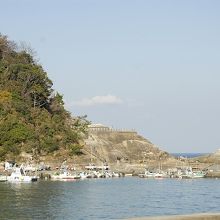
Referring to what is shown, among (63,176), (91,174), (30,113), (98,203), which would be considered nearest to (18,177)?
(63,176)

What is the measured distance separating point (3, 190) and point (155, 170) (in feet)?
148

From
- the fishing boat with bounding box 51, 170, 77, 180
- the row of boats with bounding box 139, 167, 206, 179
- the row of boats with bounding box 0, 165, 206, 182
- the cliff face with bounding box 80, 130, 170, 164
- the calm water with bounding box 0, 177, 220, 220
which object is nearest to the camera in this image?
the calm water with bounding box 0, 177, 220, 220

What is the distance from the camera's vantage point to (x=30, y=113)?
9812cm

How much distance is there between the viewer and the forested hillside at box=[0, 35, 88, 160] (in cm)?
9206

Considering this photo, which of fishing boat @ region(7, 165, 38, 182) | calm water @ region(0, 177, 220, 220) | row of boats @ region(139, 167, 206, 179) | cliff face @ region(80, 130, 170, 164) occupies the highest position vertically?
cliff face @ region(80, 130, 170, 164)

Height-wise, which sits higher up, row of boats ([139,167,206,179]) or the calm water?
row of boats ([139,167,206,179])

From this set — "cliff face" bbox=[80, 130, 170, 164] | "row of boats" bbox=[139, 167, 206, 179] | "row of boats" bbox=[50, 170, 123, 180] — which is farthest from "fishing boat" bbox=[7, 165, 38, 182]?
"row of boats" bbox=[139, 167, 206, 179]

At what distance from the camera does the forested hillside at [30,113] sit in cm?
9206

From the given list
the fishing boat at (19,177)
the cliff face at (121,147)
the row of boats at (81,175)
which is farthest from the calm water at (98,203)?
the cliff face at (121,147)

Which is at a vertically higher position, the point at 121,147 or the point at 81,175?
the point at 121,147

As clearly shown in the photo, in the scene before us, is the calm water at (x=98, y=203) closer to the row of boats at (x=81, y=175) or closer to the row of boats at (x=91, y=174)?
the row of boats at (x=91, y=174)

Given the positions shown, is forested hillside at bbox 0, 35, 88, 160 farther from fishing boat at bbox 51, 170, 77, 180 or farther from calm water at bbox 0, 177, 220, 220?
calm water at bbox 0, 177, 220, 220

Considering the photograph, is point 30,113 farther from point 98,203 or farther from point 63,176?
point 98,203

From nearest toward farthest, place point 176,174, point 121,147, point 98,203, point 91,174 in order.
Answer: point 98,203 < point 91,174 < point 176,174 < point 121,147
